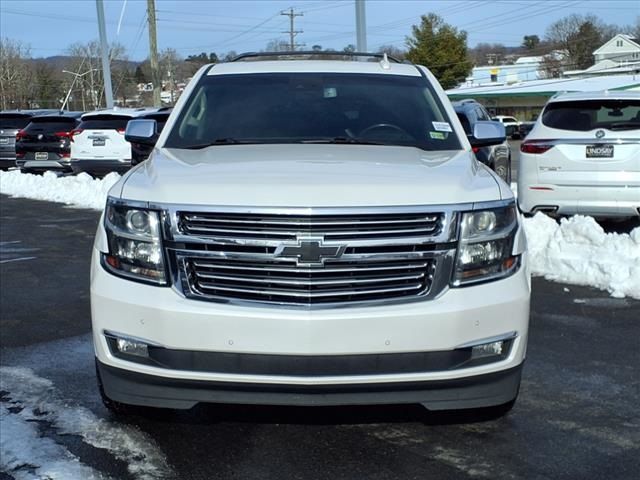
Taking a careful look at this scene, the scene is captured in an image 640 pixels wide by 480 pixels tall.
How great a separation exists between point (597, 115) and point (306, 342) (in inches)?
295

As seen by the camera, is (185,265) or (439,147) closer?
(185,265)

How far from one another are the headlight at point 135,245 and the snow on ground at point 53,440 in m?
0.90

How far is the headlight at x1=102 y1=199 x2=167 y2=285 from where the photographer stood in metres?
3.69

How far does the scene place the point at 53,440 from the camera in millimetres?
4141

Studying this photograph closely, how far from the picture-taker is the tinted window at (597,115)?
974cm

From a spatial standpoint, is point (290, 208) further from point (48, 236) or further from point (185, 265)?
point (48, 236)

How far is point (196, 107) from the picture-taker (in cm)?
534

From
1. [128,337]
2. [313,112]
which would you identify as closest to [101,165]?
[313,112]

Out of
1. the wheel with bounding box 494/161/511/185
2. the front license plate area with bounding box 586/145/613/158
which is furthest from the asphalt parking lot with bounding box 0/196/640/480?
the wheel with bounding box 494/161/511/185

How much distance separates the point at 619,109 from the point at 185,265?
7700 millimetres

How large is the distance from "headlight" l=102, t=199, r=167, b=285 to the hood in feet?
0.28

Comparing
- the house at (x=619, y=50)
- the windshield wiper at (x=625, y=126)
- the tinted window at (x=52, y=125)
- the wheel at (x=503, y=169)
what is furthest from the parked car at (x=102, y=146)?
the house at (x=619, y=50)

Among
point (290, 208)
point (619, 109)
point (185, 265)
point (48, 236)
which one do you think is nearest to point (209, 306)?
point (185, 265)

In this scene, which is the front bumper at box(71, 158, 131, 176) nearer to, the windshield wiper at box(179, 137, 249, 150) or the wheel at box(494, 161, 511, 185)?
the wheel at box(494, 161, 511, 185)
